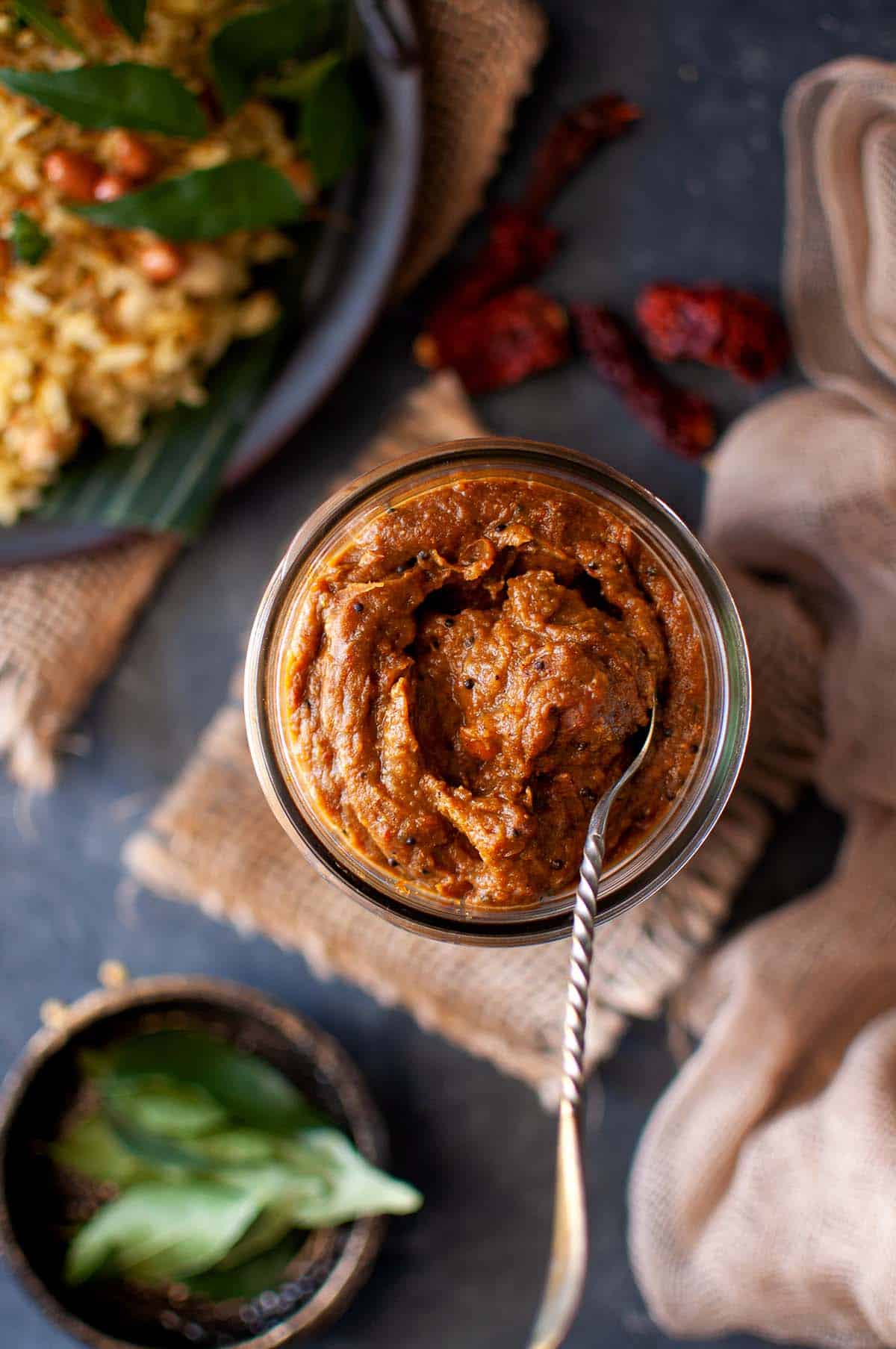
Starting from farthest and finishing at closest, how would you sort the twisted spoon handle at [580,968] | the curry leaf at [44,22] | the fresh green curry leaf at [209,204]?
the fresh green curry leaf at [209,204] < the curry leaf at [44,22] < the twisted spoon handle at [580,968]

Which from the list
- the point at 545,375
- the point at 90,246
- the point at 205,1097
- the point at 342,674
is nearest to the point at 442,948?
the point at 205,1097

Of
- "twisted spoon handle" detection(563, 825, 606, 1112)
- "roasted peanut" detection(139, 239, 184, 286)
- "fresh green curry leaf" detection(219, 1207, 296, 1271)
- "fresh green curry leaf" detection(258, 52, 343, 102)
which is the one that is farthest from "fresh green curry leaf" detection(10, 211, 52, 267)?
"fresh green curry leaf" detection(219, 1207, 296, 1271)

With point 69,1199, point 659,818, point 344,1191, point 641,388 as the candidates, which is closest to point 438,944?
point 344,1191

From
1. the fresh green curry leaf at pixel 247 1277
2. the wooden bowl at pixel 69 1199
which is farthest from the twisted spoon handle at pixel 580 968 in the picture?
the fresh green curry leaf at pixel 247 1277

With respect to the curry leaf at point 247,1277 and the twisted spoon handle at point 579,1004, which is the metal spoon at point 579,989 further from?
the curry leaf at point 247,1277

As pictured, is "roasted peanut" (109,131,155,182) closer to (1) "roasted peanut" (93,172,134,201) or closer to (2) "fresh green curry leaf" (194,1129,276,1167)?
(1) "roasted peanut" (93,172,134,201)

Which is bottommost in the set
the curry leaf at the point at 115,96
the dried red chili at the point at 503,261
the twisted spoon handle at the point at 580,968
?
the twisted spoon handle at the point at 580,968
